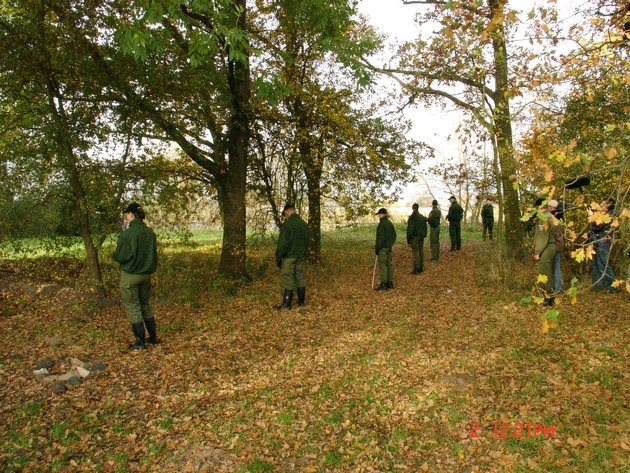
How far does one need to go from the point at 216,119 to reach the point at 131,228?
441 centimetres

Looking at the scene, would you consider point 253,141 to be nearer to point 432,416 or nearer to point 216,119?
point 216,119

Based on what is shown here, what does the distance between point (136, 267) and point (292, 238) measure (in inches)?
125

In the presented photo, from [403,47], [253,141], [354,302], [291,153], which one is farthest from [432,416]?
[403,47]

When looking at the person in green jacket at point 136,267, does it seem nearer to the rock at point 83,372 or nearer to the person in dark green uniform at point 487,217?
the rock at point 83,372

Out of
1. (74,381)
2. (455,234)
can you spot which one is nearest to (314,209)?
(455,234)

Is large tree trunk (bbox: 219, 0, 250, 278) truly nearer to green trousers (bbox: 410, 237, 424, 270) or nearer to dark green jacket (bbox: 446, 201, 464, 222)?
green trousers (bbox: 410, 237, 424, 270)

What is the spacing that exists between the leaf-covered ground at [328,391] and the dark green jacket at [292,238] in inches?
48.0

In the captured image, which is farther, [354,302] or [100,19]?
[354,302]

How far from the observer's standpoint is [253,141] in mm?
10875

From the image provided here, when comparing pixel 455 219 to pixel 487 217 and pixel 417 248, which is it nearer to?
pixel 487 217

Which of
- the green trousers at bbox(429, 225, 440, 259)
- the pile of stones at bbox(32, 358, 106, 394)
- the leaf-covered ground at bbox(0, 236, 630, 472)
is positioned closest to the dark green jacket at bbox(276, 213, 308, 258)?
the leaf-covered ground at bbox(0, 236, 630, 472)

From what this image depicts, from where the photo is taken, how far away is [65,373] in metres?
5.81
